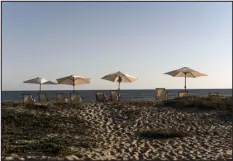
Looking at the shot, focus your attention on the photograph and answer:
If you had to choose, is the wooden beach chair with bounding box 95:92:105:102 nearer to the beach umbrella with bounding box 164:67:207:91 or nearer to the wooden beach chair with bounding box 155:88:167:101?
the wooden beach chair with bounding box 155:88:167:101

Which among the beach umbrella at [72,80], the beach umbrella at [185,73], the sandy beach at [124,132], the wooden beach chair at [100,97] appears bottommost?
the sandy beach at [124,132]

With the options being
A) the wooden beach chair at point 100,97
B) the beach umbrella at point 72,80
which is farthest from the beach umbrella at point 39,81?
the wooden beach chair at point 100,97

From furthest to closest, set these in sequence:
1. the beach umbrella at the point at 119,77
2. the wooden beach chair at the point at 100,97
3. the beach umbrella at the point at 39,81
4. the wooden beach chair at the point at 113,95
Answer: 1. the beach umbrella at the point at 39,81
2. the beach umbrella at the point at 119,77
3. the wooden beach chair at the point at 113,95
4. the wooden beach chair at the point at 100,97

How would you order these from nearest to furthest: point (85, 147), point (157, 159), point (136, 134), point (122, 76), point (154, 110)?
1. point (157, 159)
2. point (85, 147)
3. point (136, 134)
4. point (154, 110)
5. point (122, 76)

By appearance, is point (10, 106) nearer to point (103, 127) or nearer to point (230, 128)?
point (103, 127)

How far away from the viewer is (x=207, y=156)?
1145 centimetres

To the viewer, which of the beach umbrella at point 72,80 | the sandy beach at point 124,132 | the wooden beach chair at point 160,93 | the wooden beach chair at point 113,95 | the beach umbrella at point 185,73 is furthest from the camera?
the beach umbrella at point 72,80

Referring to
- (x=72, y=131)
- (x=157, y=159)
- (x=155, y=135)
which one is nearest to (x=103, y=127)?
(x=72, y=131)

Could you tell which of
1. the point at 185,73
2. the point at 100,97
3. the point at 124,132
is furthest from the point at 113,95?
the point at 124,132

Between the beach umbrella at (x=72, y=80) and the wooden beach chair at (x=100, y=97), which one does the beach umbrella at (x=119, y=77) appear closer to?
the beach umbrella at (x=72, y=80)

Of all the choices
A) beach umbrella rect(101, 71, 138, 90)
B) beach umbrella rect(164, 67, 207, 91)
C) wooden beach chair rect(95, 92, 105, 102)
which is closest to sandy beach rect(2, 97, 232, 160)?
wooden beach chair rect(95, 92, 105, 102)

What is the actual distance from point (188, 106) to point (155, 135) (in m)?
5.33

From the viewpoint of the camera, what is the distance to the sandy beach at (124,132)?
11.5m

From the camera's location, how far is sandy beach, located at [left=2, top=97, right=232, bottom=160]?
1148cm
